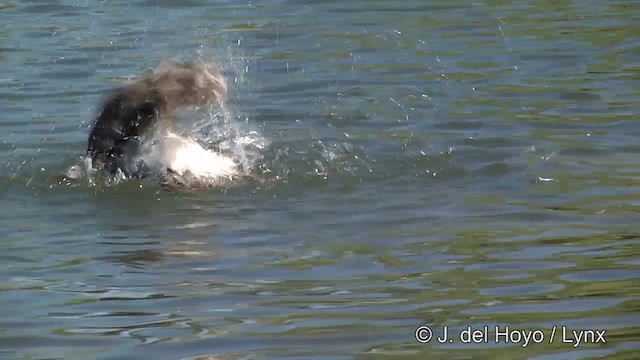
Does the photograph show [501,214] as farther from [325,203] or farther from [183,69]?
[183,69]

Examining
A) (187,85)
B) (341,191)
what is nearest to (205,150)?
(187,85)

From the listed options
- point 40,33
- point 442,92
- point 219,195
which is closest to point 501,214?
point 219,195

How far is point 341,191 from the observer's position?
9062mm

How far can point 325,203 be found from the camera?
8.79m

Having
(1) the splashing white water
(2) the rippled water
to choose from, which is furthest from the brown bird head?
(2) the rippled water

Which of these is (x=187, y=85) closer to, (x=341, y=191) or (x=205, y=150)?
(x=205, y=150)

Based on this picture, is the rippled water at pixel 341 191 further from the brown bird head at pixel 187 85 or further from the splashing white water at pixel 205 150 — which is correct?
the brown bird head at pixel 187 85

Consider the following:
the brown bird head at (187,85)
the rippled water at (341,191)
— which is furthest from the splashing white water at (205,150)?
the brown bird head at (187,85)

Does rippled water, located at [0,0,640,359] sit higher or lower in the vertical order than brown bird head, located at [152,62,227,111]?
lower

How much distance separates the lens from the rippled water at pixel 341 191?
6699 mm

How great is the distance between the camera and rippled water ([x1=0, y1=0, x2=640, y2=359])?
264 inches

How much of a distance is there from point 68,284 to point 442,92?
187 inches

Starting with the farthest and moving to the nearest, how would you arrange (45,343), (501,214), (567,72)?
(567,72) < (501,214) < (45,343)

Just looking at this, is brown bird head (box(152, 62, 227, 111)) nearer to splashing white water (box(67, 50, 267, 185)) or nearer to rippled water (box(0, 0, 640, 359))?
splashing white water (box(67, 50, 267, 185))
